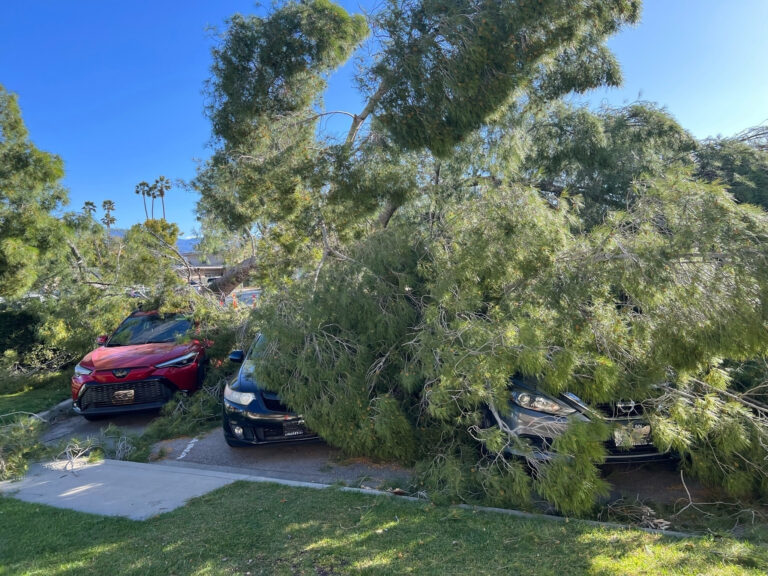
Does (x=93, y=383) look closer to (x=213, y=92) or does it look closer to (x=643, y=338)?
(x=213, y=92)

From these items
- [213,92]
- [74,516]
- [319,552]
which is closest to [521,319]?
[319,552]

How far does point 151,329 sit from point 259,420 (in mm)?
4193

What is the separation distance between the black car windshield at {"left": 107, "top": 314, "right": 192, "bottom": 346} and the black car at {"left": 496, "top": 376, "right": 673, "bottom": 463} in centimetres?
570

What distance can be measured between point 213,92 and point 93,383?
5250 millimetres

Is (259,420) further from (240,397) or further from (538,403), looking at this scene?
(538,403)

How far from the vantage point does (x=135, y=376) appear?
677 centimetres

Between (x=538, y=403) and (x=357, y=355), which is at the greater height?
(x=357, y=355)

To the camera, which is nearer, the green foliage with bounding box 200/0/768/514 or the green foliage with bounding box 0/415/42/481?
the green foliage with bounding box 200/0/768/514

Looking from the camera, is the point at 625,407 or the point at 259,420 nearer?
the point at 625,407

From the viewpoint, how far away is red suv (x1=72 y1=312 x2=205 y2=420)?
6.74m

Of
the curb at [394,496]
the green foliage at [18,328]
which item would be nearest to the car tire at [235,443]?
the curb at [394,496]

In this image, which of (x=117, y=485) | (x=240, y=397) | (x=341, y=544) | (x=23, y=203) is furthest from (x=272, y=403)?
(x=23, y=203)

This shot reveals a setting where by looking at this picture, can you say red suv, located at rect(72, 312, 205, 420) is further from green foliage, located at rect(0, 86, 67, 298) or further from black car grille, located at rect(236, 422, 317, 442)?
green foliage, located at rect(0, 86, 67, 298)

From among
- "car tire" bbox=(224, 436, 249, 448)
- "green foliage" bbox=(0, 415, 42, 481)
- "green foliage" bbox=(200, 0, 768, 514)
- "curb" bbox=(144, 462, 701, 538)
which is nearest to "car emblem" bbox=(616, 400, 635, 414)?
"green foliage" bbox=(200, 0, 768, 514)
